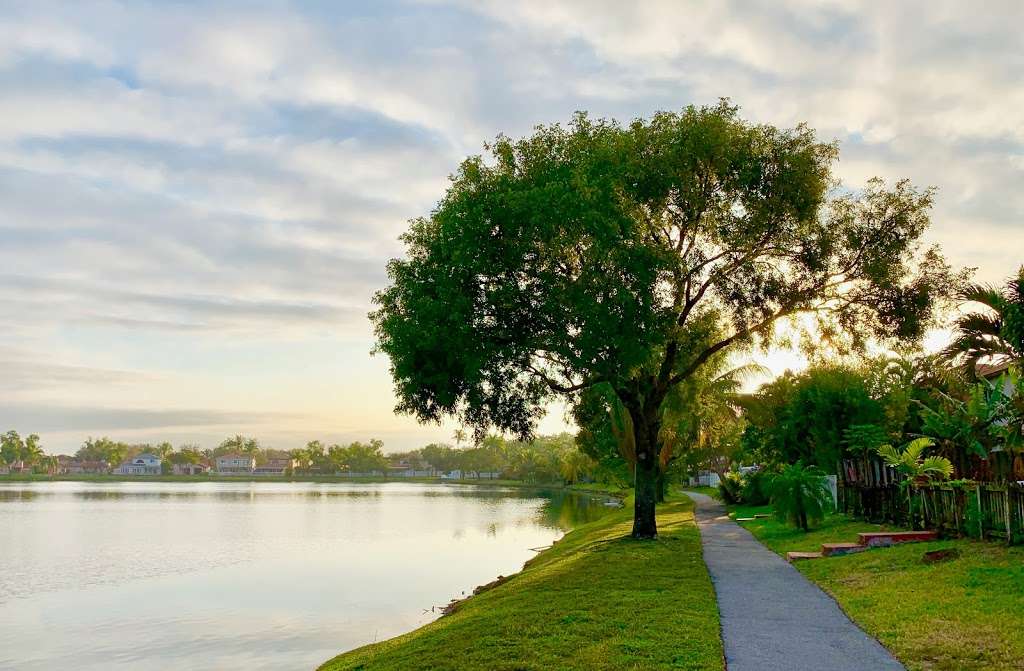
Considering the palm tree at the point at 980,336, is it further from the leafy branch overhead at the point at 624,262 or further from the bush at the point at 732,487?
the bush at the point at 732,487

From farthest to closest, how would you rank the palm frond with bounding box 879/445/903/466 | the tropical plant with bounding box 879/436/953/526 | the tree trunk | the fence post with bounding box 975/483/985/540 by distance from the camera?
the tree trunk
the palm frond with bounding box 879/445/903/466
the tropical plant with bounding box 879/436/953/526
the fence post with bounding box 975/483/985/540

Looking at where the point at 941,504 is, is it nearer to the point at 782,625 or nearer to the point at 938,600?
the point at 938,600

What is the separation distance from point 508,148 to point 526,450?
5443 inches

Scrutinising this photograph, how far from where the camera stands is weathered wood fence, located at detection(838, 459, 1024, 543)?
58.3 feet

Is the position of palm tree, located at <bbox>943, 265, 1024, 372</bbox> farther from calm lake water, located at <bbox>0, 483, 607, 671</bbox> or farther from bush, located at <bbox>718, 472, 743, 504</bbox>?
bush, located at <bbox>718, 472, 743, 504</bbox>

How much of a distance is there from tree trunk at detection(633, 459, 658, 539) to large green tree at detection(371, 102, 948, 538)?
0.05m

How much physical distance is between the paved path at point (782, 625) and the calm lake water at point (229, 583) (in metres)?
7.95

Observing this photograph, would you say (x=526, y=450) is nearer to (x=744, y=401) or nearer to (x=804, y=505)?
(x=744, y=401)

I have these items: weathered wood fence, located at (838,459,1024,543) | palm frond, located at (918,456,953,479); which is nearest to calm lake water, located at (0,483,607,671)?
weathered wood fence, located at (838,459,1024,543)

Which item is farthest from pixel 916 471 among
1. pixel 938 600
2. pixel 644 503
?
pixel 938 600

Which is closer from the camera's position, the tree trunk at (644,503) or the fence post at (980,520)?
the fence post at (980,520)

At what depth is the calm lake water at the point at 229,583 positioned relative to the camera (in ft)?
59.7


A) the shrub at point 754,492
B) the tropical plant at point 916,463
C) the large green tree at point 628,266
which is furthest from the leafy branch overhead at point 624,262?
the shrub at point 754,492

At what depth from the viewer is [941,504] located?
70.2 ft
